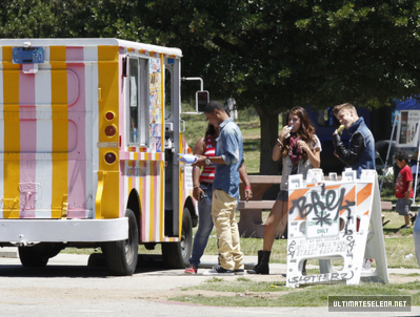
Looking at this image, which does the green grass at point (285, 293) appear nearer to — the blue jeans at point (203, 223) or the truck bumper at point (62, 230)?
the truck bumper at point (62, 230)

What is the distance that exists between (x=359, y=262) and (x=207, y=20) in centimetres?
1231

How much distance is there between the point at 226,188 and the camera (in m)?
9.11

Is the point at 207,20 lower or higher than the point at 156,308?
higher

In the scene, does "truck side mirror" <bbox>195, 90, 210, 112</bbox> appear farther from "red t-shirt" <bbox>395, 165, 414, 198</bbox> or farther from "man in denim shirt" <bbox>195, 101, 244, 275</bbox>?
"red t-shirt" <bbox>395, 165, 414, 198</bbox>

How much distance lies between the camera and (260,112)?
22141 mm

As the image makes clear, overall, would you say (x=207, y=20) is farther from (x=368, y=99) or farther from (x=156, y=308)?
(x=156, y=308)

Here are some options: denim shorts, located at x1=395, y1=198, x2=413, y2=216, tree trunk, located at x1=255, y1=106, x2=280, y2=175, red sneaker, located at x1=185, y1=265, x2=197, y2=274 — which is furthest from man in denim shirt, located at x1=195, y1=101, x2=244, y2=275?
tree trunk, located at x1=255, y1=106, x2=280, y2=175

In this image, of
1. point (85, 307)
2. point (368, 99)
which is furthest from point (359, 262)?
point (368, 99)

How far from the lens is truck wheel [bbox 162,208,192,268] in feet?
34.3

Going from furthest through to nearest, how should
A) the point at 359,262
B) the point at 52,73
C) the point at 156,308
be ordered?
1. the point at 52,73
2. the point at 359,262
3. the point at 156,308

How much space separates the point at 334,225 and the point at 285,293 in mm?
877

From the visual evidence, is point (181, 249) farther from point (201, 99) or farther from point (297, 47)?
point (297, 47)

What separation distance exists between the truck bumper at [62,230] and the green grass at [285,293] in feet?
3.72

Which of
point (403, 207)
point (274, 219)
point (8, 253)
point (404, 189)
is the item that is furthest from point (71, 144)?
point (404, 189)
